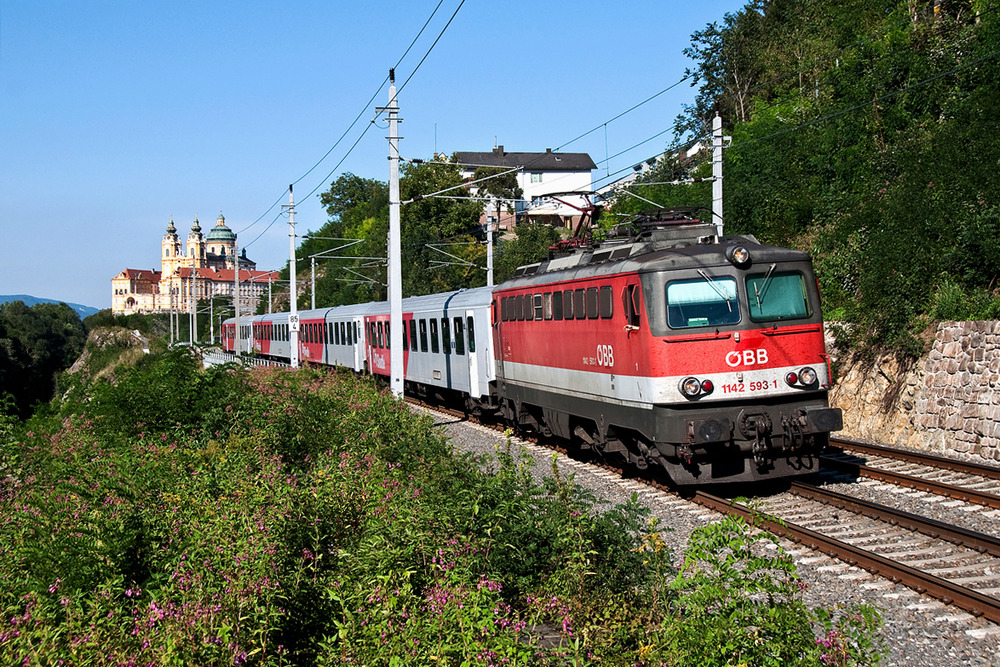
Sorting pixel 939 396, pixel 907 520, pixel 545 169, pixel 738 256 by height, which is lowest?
pixel 907 520

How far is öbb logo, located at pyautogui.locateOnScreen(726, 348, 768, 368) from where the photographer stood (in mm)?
11383

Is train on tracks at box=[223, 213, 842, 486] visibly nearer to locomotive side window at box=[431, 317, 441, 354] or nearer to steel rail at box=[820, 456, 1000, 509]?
steel rail at box=[820, 456, 1000, 509]

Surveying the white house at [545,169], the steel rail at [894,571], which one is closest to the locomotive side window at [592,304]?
the steel rail at [894,571]

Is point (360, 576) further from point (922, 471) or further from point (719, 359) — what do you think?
point (922, 471)

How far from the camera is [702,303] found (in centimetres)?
1155

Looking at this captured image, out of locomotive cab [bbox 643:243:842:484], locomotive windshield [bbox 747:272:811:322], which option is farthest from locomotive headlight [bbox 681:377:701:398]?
locomotive windshield [bbox 747:272:811:322]

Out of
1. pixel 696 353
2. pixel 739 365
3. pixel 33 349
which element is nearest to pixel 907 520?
pixel 739 365

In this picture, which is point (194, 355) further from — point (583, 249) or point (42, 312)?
point (42, 312)

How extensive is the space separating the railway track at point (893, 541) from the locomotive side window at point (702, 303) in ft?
7.25

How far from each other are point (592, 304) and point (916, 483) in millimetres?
4882

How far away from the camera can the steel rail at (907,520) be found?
8.73 meters

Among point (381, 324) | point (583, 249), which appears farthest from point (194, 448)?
point (381, 324)

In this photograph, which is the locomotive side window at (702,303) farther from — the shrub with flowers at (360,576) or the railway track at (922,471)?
the shrub with flowers at (360,576)

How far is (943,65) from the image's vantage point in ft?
83.2
